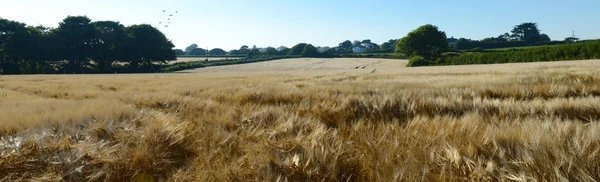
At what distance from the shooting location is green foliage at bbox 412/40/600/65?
3550 centimetres

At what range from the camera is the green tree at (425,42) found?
2813 inches

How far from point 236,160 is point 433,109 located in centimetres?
247

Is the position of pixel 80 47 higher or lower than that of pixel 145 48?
higher

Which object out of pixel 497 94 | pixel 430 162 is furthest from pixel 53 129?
pixel 497 94

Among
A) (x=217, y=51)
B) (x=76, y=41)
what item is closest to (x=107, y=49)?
(x=76, y=41)

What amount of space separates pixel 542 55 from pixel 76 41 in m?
68.3

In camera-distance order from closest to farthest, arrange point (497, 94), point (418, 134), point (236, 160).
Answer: point (236, 160), point (418, 134), point (497, 94)

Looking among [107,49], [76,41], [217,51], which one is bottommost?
[107,49]

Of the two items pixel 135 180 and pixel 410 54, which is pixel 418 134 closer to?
pixel 135 180

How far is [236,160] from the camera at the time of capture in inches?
70.8

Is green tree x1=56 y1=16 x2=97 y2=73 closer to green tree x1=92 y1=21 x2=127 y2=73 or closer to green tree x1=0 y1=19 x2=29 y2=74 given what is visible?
green tree x1=92 y1=21 x2=127 y2=73

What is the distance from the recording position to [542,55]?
4216cm

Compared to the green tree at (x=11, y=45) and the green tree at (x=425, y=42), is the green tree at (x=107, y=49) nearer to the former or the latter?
the green tree at (x=11, y=45)

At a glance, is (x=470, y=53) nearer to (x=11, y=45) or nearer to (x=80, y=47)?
(x=80, y=47)
